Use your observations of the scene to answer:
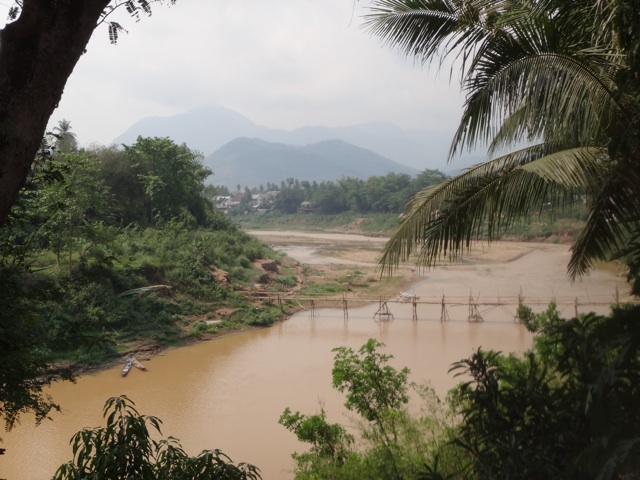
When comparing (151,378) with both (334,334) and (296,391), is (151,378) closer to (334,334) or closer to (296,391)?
(296,391)

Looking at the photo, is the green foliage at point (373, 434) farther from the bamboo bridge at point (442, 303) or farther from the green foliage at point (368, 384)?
the bamboo bridge at point (442, 303)

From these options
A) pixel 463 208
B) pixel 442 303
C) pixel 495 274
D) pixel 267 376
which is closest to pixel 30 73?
pixel 463 208

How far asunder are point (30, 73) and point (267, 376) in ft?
34.7

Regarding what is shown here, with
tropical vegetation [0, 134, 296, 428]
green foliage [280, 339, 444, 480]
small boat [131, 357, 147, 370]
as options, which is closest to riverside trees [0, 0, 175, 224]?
green foliage [280, 339, 444, 480]

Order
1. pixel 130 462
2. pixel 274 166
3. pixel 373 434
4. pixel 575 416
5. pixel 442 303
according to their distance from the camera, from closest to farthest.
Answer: pixel 575 416 < pixel 130 462 < pixel 373 434 < pixel 442 303 < pixel 274 166

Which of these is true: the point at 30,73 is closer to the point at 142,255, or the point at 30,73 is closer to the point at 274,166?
the point at 142,255

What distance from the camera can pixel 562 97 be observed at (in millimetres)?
2922

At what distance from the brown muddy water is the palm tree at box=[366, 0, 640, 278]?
475cm

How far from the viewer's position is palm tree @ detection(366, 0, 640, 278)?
2855 millimetres

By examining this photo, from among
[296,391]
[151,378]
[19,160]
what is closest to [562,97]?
[19,160]

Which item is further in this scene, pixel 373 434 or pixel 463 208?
pixel 373 434

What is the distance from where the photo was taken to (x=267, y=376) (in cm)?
1167

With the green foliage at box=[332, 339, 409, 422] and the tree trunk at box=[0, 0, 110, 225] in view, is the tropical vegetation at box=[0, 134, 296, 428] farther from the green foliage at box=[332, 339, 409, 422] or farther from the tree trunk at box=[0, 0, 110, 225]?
the tree trunk at box=[0, 0, 110, 225]

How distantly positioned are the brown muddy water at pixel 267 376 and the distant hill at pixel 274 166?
450ft
